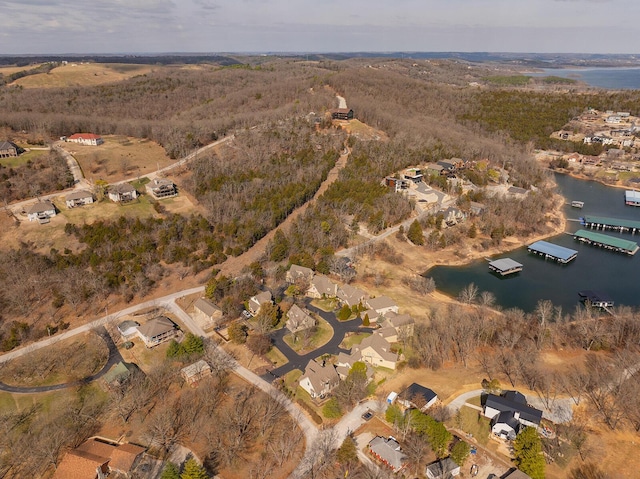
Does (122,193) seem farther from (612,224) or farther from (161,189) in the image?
(612,224)

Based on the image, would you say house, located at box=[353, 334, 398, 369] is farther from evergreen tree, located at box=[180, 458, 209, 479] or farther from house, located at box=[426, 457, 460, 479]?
evergreen tree, located at box=[180, 458, 209, 479]

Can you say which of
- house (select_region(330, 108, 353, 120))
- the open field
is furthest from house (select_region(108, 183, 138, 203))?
house (select_region(330, 108, 353, 120))

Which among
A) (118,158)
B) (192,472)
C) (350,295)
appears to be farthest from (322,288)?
(118,158)

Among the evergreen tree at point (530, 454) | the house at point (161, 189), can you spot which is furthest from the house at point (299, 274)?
the house at point (161, 189)

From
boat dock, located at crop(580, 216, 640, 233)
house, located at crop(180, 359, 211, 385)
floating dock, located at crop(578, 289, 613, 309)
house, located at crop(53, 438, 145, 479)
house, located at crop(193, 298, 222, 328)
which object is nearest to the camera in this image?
house, located at crop(53, 438, 145, 479)

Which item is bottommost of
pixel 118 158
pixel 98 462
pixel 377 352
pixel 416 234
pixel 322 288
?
pixel 322 288

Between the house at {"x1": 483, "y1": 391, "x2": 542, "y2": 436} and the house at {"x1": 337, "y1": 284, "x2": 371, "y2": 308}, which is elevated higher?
the house at {"x1": 483, "y1": 391, "x2": 542, "y2": 436}
